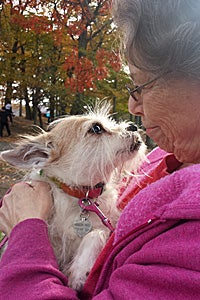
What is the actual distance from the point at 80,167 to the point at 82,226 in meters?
0.50

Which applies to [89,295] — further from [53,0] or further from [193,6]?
[53,0]

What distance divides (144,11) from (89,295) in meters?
1.22

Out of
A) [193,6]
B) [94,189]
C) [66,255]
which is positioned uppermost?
[193,6]

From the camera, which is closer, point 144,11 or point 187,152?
point 144,11

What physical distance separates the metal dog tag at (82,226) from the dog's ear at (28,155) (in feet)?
1.76

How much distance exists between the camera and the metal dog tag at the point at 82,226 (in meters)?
2.46

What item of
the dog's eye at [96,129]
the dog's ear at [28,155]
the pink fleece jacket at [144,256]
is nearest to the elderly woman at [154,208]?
the pink fleece jacket at [144,256]

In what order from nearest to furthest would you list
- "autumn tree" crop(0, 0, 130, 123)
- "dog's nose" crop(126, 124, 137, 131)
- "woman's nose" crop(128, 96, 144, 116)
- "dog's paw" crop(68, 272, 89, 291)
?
"woman's nose" crop(128, 96, 144, 116), "dog's paw" crop(68, 272, 89, 291), "dog's nose" crop(126, 124, 137, 131), "autumn tree" crop(0, 0, 130, 123)

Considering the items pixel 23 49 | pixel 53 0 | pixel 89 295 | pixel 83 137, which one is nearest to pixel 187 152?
→ pixel 89 295

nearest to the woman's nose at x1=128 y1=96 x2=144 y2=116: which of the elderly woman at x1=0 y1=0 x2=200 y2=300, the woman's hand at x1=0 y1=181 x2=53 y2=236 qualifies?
the elderly woman at x1=0 y1=0 x2=200 y2=300

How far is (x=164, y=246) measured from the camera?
130 cm

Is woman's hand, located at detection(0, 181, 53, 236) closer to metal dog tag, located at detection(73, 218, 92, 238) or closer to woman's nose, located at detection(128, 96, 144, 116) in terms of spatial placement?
metal dog tag, located at detection(73, 218, 92, 238)

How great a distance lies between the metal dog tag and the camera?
96.8 inches

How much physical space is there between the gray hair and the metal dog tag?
1.17 metres
